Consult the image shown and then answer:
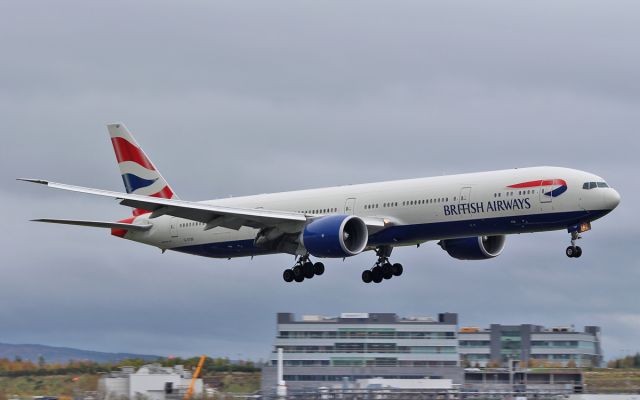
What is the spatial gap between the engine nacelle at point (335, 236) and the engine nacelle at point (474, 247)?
24.4ft

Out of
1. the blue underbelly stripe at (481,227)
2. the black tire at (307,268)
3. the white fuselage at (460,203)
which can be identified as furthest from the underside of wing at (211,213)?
the blue underbelly stripe at (481,227)

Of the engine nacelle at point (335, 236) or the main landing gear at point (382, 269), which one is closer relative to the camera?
the engine nacelle at point (335, 236)

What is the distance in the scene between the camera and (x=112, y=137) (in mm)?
Answer: 78625

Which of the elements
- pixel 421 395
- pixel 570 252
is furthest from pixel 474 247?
pixel 421 395

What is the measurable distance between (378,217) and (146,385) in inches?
611

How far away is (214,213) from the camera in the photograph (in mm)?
65312

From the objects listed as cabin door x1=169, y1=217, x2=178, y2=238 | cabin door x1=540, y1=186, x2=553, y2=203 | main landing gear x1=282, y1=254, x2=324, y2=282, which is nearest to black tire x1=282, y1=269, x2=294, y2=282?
main landing gear x1=282, y1=254, x2=324, y2=282

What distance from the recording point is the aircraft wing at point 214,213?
62.8 meters

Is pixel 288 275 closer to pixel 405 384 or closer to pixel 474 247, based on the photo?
pixel 474 247

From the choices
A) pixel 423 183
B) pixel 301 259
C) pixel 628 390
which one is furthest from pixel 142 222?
pixel 628 390

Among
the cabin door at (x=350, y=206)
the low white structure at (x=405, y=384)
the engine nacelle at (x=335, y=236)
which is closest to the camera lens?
the engine nacelle at (x=335, y=236)

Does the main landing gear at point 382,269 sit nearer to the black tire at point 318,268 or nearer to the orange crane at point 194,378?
the black tire at point 318,268

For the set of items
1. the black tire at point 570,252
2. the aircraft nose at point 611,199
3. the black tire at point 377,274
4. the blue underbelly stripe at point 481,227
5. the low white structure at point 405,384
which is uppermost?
the aircraft nose at point 611,199

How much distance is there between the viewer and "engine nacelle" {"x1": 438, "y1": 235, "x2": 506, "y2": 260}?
68.9m
